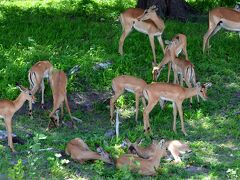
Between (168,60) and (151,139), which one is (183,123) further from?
(168,60)

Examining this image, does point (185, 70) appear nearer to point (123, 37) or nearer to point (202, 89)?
point (202, 89)

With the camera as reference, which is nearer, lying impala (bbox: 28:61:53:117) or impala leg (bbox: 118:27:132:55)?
lying impala (bbox: 28:61:53:117)

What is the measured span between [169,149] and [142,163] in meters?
0.77

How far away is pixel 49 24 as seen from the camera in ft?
48.2

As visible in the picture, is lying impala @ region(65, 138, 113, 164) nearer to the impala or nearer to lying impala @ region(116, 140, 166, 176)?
lying impala @ region(116, 140, 166, 176)

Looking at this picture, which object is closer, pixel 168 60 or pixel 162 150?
pixel 162 150

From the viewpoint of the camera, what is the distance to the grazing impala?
1043cm

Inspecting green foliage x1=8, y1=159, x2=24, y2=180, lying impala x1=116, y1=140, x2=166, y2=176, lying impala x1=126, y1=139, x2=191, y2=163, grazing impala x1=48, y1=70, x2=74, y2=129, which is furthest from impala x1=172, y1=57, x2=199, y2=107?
green foliage x1=8, y1=159, x2=24, y2=180

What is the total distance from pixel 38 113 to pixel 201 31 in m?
5.01

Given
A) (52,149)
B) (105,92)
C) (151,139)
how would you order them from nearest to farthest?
(52,149) < (151,139) < (105,92)

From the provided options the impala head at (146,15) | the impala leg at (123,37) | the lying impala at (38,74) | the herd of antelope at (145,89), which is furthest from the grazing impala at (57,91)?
the impala head at (146,15)

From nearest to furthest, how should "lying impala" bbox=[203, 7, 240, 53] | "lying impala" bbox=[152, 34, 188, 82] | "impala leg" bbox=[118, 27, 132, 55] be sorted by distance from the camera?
"lying impala" bbox=[152, 34, 188, 82]
"impala leg" bbox=[118, 27, 132, 55]
"lying impala" bbox=[203, 7, 240, 53]

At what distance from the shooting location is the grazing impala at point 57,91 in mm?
10430

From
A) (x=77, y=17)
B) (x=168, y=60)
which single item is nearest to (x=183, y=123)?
(x=168, y=60)
